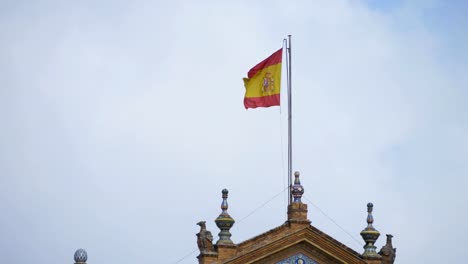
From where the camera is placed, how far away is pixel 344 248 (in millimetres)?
54750

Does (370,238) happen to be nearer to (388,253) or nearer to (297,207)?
(388,253)

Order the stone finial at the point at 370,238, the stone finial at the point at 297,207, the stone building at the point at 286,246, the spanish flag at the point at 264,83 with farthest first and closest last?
1. the spanish flag at the point at 264,83
2. the stone finial at the point at 370,238
3. the stone finial at the point at 297,207
4. the stone building at the point at 286,246

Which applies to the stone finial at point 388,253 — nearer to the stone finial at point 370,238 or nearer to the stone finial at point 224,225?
the stone finial at point 370,238

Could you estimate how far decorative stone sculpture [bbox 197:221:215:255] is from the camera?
176 ft

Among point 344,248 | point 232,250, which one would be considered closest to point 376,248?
point 344,248

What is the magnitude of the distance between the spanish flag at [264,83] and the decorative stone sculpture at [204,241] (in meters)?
7.02

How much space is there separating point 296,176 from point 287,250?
3694 millimetres

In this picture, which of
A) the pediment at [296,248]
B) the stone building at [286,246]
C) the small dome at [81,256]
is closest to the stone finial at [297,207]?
the stone building at [286,246]

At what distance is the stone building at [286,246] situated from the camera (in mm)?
53625

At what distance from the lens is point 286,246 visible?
177 ft

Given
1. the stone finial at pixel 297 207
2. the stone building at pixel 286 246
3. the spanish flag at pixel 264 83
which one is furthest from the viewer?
the spanish flag at pixel 264 83

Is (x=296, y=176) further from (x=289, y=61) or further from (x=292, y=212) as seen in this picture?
(x=289, y=61)

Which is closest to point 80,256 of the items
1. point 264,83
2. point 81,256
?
point 81,256

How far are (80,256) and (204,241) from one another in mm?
5625
